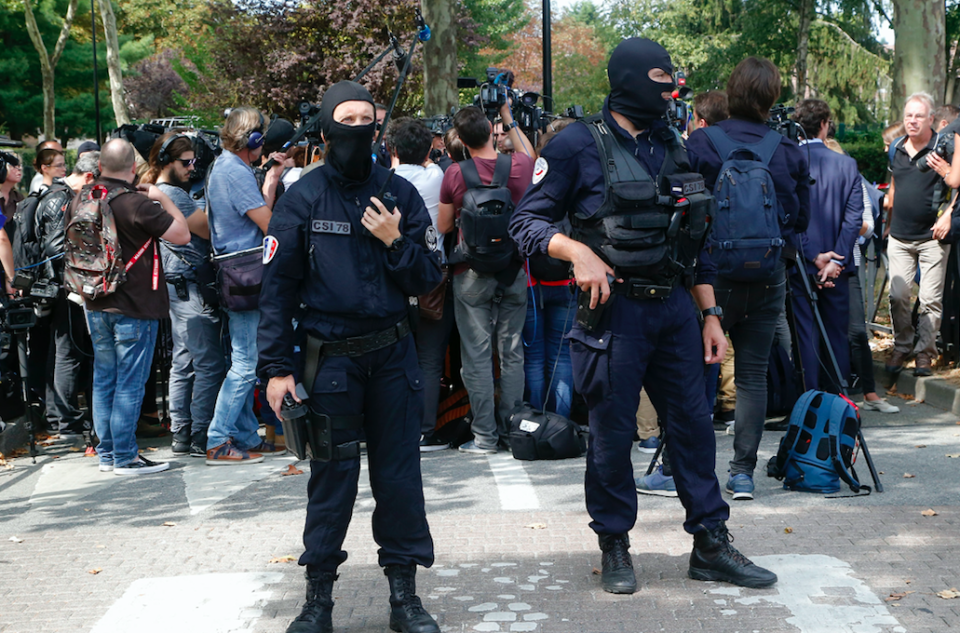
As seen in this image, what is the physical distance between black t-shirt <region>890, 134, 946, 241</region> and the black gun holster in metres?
6.28

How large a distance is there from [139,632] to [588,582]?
1.81 metres

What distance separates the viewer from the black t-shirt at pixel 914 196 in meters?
8.49

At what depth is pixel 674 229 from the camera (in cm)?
422

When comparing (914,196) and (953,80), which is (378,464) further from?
(953,80)

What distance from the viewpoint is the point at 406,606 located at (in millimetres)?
3971

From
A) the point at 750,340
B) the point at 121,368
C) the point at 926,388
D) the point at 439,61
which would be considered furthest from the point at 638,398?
the point at 439,61

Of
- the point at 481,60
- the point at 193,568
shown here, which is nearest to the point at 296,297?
the point at 193,568

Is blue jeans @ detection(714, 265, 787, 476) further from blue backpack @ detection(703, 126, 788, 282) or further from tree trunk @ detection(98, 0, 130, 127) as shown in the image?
tree trunk @ detection(98, 0, 130, 127)

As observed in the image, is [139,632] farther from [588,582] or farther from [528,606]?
[588,582]

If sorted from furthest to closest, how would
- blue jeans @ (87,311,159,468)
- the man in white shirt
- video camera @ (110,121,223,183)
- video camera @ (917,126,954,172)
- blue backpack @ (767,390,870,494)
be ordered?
video camera @ (917,126,954,172)
video camera @ (110,121,223,183)
the man in white shirt
blue jeans @ (87,311,159,468)
blue backpack @ (767,390,870,494)

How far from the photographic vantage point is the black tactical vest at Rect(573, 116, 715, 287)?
4.18 metres

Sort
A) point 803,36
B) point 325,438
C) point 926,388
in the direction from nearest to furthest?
point 325,438 < point 926,388 < point 803,36

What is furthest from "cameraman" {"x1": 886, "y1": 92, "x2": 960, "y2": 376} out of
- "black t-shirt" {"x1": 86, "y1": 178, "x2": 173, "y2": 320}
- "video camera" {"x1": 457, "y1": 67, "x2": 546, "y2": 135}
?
"black t-shirt" {"x1": 86, "y1": 178, "x2": 173, "y2": 320}

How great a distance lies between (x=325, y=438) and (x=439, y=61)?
35.3 ft
